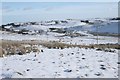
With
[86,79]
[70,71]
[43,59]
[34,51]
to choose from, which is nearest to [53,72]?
[70,71]

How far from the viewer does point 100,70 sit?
48.7 ft

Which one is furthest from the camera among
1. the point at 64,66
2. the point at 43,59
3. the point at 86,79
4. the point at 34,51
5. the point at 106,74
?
the point at 34,51

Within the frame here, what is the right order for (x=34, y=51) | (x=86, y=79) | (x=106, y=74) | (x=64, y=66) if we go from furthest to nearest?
(x=34, y=51) < (x=64, y=66) < (x=106, y=74) < (x=86, y=79)

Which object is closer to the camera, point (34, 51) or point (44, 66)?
point (44, 66)

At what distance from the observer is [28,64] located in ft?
54.2

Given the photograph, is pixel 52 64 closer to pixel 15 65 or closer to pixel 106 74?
pixel 15 65

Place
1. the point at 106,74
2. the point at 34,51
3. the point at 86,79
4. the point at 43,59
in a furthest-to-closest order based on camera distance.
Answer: the point at 34,51
the point at 43,59
the point at 106,74
the point at 86,79

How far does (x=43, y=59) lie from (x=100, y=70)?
472 centimetres

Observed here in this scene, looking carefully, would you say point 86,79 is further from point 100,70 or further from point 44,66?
point 44,66

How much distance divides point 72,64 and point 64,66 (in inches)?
31.6

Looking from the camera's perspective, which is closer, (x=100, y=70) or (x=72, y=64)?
(x=100, y=70)

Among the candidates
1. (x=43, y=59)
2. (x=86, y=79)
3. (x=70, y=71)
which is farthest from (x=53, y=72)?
(x=43, y=59)

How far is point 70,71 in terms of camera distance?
14641mm

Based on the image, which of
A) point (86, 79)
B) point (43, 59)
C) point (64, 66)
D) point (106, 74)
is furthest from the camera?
point (43, 59)
